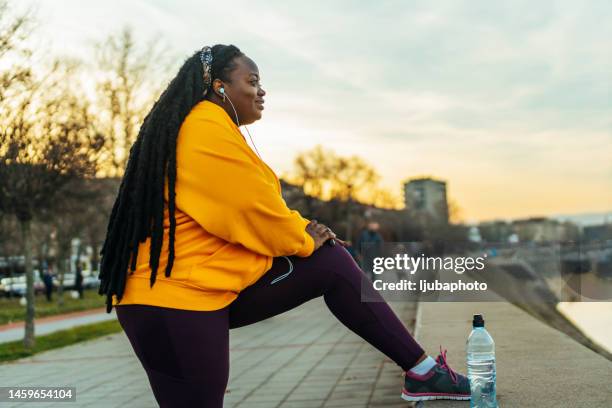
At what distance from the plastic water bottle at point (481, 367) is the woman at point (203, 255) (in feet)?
1.29

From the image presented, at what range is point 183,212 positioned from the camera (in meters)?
2.54

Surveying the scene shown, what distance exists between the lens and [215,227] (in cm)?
248

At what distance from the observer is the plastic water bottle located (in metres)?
2.85

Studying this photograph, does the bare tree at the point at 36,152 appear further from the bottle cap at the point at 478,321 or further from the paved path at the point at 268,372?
the bottle cap at the point at 478,321

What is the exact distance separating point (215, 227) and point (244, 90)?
0.60 m

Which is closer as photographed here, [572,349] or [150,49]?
[572,349]

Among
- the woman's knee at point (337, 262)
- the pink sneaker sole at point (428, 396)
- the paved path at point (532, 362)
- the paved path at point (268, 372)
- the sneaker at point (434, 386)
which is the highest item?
the woman's knee at point (337, 262)

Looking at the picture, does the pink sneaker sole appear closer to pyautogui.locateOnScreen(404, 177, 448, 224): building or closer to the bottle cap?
the bottle cap

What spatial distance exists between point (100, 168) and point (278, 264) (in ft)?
36.5

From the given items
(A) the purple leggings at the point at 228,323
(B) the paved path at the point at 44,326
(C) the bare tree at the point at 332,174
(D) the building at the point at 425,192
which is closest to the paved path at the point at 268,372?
(A) the purple leggings at the point at 228,323

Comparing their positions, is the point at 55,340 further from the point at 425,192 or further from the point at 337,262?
the point at 425,192

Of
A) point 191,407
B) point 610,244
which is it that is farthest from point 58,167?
point 610,244

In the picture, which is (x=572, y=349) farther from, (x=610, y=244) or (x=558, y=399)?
(x=610, y=244)

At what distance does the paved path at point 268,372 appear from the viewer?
5410 millimetres
